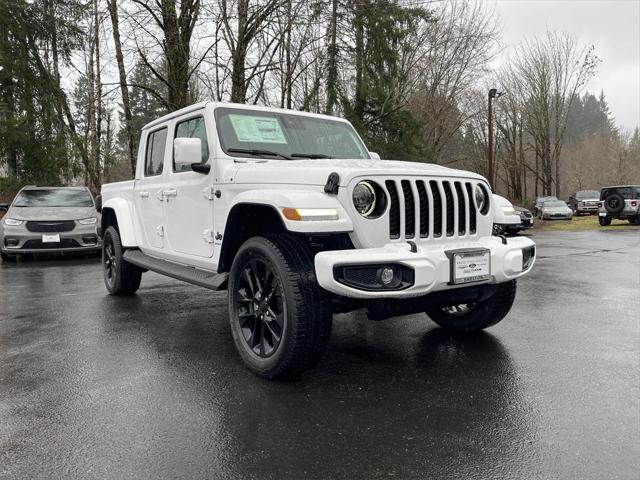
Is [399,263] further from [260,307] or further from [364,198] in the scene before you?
[260,307]

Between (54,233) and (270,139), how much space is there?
25.0ft

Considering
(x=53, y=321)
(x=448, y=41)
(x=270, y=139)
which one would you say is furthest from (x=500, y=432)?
(x=448, y=41)

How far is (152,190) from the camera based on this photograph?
5.20m

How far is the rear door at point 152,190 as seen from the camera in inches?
200

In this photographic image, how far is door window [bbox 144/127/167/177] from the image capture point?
205 inches

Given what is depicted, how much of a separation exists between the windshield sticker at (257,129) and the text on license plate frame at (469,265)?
1.91m

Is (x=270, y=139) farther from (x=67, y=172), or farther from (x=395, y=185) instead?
(x=67, y=172)

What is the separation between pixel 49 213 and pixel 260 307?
28.1ft

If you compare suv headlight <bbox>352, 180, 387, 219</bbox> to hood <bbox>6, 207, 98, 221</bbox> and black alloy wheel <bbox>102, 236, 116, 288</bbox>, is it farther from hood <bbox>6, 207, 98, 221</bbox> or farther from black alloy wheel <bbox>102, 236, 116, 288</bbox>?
hood <bbox>6, 207, 98, 221</bbox>

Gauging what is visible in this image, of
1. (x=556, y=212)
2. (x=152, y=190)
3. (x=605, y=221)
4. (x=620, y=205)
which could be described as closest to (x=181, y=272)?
(x=152, y=190)

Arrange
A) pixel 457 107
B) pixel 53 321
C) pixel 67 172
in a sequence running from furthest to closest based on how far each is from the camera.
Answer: pixel 457 107
pixel 67 172
pixel 53 321

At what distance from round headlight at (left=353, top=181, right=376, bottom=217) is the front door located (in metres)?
1.37

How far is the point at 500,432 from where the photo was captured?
262 centimetres

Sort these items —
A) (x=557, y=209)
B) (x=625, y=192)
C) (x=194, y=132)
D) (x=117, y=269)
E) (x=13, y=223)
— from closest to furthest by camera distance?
(x=194, y=132) → (x=117, y=269) → (x=13, y=223) → (x=625, y=192) → (x=557, y=209)
